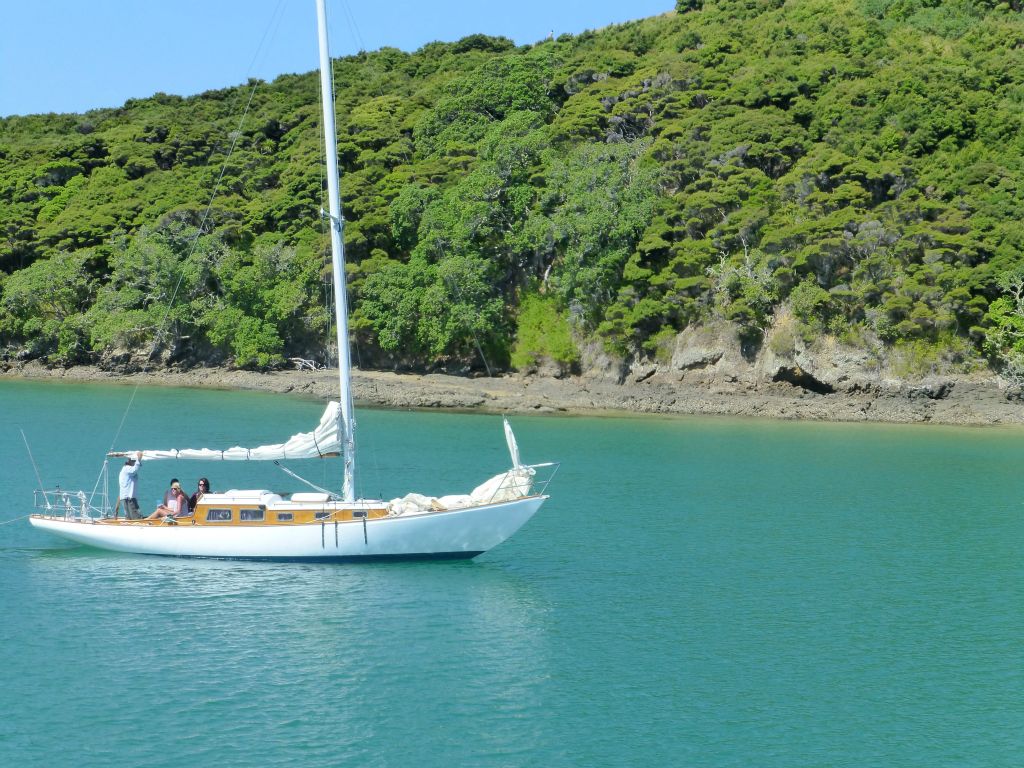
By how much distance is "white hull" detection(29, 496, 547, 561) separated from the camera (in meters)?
25.2

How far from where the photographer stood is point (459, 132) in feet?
276

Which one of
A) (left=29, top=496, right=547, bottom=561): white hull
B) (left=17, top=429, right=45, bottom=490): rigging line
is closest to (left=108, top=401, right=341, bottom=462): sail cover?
(left=29, top=496, right=547, bottom=561): white hull

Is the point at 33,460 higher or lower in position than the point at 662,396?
lower

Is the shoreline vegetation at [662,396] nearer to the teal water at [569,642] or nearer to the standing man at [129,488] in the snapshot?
the teal water at [569,642]

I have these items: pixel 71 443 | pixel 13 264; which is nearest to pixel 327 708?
pixel 71 443

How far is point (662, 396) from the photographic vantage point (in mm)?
62500

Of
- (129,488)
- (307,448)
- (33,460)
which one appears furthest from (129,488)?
(33,460)

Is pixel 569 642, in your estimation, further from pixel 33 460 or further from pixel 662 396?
pixel 662 396

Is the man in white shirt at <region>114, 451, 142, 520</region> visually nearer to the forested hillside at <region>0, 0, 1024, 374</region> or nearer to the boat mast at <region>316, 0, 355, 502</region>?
the boat mast at <region>316, 0, 355, 502</region>

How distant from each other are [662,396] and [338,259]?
3926cm

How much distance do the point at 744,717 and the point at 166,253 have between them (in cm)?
6863

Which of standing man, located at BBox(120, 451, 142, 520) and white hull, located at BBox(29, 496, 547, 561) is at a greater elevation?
standing man, located at BBox(120, 451, 142, 520)

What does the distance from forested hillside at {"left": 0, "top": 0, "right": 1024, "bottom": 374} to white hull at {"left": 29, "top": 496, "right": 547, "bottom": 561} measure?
38.3 metres

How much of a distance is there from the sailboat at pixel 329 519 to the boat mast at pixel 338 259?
28mm
